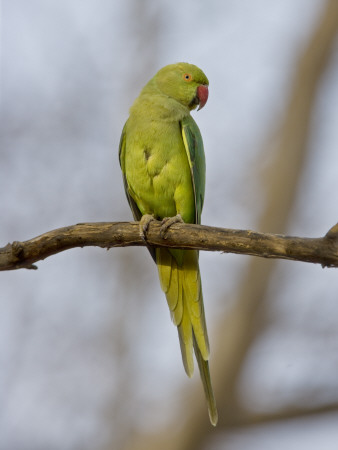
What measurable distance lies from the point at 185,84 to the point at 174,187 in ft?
3.87

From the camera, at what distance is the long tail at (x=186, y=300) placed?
4082 millimetres

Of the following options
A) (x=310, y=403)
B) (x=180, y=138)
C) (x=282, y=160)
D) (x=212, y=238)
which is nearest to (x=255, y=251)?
(x=212, y=238)

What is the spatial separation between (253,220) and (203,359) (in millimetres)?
2212

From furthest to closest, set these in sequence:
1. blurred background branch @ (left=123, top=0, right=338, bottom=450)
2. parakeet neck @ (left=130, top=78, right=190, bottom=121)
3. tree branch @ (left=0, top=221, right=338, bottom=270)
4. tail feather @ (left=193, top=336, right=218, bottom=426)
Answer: blurred background branch @ (left=123, top=0, right=338, bottom=450) < parakeet neck @ (left=130, top=78, right=190, bottom=121) < tail feather @ (left=193, top=336, right=218, bottom=426) < tree branch @ (left=0, top=221, right=338, bottom=270)

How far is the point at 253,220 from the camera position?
5.93 m

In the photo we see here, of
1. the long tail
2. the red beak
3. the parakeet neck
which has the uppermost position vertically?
the red beak

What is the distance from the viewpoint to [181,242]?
11.7ft

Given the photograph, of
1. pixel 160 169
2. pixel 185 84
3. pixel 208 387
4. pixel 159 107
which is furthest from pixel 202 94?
pixel 208 387

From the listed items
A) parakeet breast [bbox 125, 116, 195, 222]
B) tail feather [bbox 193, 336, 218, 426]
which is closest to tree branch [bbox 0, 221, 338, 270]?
parakeet breast [bbox 125, 116, 195, 222]

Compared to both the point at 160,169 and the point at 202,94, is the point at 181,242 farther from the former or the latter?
the point at 202,94

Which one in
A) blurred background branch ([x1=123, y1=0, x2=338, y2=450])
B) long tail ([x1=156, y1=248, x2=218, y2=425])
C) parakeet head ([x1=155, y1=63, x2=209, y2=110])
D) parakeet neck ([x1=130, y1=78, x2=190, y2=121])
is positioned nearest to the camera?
long tail ([x1=156, y1=248, x2=218, y2=425])

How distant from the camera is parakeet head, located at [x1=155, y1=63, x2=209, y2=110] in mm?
4918

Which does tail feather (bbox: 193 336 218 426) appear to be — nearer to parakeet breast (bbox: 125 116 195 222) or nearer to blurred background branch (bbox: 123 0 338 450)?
blurred background branch (bbox: 123 0 338 450)

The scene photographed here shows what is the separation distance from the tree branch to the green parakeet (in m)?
0.44
